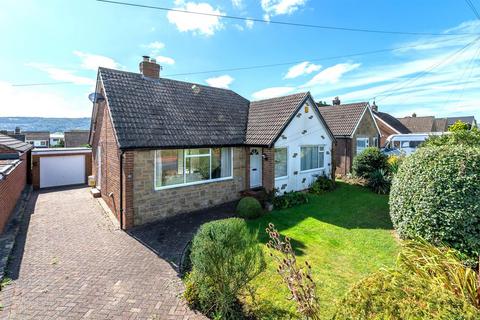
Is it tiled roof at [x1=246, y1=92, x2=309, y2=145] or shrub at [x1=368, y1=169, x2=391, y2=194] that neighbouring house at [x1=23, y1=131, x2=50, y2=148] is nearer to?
tiled roof at [x1=246, y1=92, x2=309, y2=145]

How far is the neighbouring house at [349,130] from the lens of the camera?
21297 millimetres

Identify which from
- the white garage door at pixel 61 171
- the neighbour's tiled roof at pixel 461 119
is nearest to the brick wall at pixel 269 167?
the white garage door at pixel 61 171

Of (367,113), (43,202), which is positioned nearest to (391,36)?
(367,113)

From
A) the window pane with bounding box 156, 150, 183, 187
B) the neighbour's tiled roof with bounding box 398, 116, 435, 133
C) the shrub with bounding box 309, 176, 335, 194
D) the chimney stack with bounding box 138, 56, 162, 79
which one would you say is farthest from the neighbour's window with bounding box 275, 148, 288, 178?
the neighbour's tiled roof with bounding box 398, 116, 435, 133

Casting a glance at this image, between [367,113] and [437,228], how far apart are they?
65.0 ft

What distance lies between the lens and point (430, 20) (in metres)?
13.3

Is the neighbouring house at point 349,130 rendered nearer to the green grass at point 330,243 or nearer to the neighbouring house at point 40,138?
the green grass at point 330,243

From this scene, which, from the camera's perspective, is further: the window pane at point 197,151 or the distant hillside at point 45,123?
the distant hillside at point 45,123

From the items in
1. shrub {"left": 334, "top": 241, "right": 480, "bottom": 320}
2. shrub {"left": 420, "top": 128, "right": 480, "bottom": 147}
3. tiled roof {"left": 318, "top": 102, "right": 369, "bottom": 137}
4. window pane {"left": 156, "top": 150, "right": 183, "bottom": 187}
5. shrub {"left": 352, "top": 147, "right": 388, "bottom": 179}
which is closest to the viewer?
shrub {"left": 334, "top": 241, "right": 480, "bottom": 320}

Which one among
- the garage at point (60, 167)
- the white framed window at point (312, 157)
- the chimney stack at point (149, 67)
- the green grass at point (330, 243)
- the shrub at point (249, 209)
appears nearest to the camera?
the green grass at point (330, 243)

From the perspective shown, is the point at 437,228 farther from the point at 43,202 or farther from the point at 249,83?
the point at 43,202

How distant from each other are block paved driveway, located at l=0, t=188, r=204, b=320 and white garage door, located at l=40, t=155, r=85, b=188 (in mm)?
9959

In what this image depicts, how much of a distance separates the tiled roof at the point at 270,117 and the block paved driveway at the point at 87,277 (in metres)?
8.05

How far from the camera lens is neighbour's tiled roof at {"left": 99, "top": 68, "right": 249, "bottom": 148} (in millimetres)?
10280
